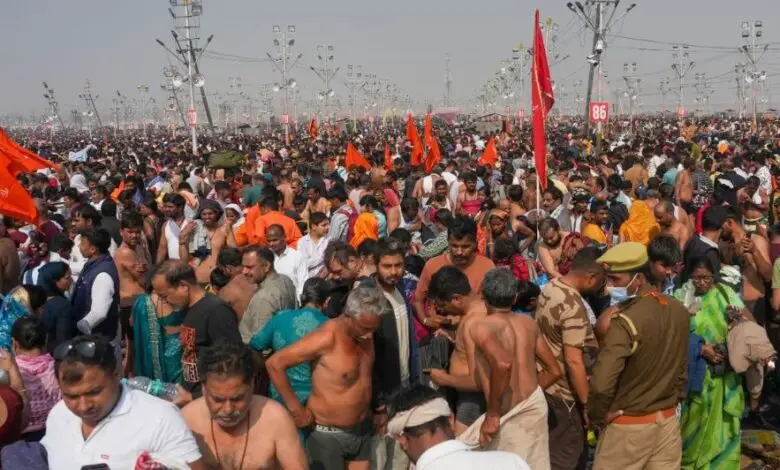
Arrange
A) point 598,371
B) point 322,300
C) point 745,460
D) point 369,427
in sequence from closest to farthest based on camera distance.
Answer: point 598,371 → point 369,427 → point 322,300 → point 745,460

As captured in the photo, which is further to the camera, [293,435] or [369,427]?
[369,427]

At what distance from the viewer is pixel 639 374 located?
4.54m

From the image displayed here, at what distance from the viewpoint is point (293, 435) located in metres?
3.67

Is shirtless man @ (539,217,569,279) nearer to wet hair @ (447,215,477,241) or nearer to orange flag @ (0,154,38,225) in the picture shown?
wet hair @ (447,215,477,241)

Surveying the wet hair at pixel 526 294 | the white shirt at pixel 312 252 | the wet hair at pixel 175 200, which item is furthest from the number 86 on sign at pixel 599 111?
the wet hair at pixel 526 294

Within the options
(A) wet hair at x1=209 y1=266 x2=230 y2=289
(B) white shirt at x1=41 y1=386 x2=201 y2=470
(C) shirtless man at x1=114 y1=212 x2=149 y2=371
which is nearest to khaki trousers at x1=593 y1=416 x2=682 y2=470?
(B) white shirt at x1=41 y1=386 x2=201 y2=470

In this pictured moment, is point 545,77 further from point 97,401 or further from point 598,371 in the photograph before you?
point 97,401

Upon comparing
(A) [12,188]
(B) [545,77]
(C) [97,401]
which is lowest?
(C) [97,401]

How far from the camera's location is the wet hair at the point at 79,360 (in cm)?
327

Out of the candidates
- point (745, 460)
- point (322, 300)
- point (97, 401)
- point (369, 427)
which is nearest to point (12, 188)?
point (322, 300)

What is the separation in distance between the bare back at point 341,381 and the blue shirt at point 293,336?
17 centimetres

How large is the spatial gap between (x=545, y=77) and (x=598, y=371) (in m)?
4.36

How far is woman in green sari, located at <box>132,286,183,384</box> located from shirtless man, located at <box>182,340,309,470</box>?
5.65 ft

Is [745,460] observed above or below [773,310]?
below
